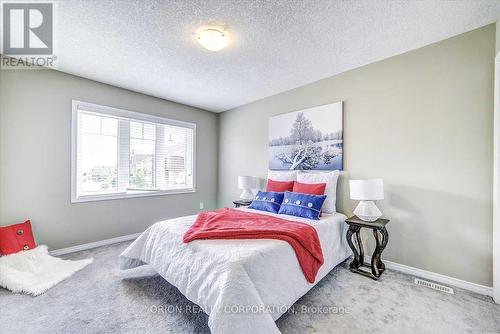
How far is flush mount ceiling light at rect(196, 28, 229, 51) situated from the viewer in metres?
2.07

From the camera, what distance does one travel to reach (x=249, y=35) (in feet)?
7.09

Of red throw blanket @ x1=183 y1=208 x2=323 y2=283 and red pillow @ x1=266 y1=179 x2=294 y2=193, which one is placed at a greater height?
red pillow @ x1=266 y1=179 x2=294 y2=193

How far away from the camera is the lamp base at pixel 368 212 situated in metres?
2.35

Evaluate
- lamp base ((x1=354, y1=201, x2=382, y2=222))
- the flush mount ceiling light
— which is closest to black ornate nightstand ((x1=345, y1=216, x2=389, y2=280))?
lamp base ((x1=354, y1=201, x2=382, y2=222))

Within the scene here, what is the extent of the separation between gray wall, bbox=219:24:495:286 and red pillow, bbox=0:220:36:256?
4017mm

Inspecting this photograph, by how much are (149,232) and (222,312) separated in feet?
4.61

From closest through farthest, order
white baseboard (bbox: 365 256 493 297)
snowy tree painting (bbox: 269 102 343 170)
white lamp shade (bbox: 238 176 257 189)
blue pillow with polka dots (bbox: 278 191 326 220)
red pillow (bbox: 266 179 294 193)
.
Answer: white baseboard (bbox: 365 256 493 297), blue pillow with polka dots (bbox: 278 191 326 220), snowy tree painting (bbox: 269 102 343 170), red pillow (bbox: 266 179 294 193), white lamp shade (bbox: 238 176 257 189)

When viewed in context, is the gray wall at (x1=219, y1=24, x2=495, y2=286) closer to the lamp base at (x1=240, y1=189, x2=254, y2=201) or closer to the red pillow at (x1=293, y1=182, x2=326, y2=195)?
the red pillow at (x1=293, y1=182, x2=326, y2=195)

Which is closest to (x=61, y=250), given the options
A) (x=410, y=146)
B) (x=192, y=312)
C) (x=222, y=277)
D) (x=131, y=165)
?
(x=131, y=165)

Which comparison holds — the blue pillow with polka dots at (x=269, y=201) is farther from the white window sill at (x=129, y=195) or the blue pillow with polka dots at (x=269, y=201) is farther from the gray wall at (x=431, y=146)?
the white window sill at (x=129, y=195)

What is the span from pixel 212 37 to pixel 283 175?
2.12m

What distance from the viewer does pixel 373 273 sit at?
2.31 m

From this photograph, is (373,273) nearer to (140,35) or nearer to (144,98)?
(140,35)

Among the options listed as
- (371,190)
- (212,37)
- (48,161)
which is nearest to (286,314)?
(371,190)
